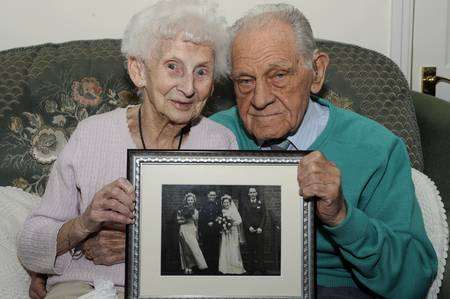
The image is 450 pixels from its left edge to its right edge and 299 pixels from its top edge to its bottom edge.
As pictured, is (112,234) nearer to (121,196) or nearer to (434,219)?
(121,196)

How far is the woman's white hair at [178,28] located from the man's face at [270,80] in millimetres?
56

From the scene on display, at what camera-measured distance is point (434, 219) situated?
5.15ft

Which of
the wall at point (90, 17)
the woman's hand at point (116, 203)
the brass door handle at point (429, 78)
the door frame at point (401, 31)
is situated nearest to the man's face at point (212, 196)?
the woman's hand at point (116, 203)

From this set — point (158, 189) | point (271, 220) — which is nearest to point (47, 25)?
point (158, 189)

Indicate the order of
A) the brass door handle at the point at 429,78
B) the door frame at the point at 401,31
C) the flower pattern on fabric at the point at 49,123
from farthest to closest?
the brass door handle at the point at 429,78, the door frame at the point at 401,31, the flower pattern on fabric at the point at 49,123

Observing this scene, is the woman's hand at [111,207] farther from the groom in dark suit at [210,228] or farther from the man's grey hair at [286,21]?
the man's grey hair at [286,21]

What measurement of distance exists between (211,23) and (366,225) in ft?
1.84

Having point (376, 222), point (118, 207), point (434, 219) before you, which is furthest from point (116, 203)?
point (434, 219)

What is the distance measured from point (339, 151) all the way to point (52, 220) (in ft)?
2.28

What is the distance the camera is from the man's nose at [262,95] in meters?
1.45

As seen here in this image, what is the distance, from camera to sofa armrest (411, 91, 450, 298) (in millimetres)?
1816

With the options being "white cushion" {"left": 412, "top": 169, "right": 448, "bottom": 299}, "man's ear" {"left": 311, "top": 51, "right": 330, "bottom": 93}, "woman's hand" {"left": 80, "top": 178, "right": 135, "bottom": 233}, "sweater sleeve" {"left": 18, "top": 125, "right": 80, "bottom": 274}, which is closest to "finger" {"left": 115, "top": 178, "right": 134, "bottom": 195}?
"woman's hand" {"left": 80, "top": 178, "right": 135, "bottom": 233}

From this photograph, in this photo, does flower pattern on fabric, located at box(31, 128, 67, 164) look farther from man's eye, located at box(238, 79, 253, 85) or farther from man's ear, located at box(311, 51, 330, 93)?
man's ear, located at box(311, 51, 330, 93)

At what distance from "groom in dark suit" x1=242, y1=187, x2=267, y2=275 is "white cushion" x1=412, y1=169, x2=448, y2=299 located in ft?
1.58
